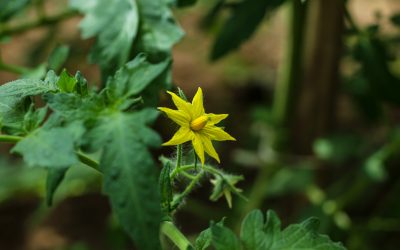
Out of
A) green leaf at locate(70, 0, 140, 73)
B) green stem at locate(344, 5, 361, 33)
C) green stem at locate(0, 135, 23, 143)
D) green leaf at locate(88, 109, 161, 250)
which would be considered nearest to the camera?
green leaf at locate(88, 109, 161, 250)

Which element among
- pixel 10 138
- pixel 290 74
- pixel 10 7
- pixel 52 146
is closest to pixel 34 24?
pixel 10 7

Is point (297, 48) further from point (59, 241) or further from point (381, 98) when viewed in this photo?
point (59, 241)

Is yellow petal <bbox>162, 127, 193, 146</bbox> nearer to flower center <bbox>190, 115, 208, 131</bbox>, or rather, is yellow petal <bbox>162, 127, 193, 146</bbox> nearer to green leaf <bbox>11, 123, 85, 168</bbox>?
flower center <bbox>190, 115, 208, 131</bbox>

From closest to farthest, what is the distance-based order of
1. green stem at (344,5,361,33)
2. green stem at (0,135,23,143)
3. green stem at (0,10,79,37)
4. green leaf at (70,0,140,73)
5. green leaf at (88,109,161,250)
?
green leaf at (88,109,161,250) → green stem at (0,135,23,143) → green leaf at (70,0,140,73) → green stem at (344,5,361,33) → green stem at (0,10,79,37)

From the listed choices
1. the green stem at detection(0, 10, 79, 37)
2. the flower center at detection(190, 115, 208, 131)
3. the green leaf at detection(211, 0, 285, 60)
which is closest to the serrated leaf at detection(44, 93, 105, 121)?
the flower center at detection(190, 115, 208, 131)

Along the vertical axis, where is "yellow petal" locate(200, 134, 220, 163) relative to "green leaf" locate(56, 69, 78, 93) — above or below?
below

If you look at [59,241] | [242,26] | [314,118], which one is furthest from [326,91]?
[59,241]

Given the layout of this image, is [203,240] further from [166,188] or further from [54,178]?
[54,178]
